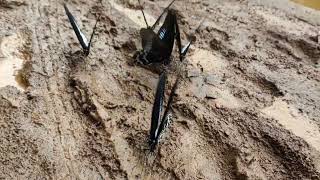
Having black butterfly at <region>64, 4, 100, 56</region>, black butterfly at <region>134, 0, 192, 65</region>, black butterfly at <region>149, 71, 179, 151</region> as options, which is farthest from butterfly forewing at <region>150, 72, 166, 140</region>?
black butterfly at <region>64, 4, 100, 56</region>

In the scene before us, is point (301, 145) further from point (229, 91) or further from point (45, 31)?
point (45, 31)

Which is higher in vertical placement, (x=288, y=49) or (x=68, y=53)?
(x=288, y=49)

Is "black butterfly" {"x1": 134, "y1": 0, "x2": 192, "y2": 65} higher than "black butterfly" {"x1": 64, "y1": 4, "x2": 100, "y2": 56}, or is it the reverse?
"black butterfly" {"x1": 134, "y1": 0, "x2": 192, "y2": 65}

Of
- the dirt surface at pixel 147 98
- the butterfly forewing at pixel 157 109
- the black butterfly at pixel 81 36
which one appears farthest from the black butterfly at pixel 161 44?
the butterfly forewing at pixel 157 109

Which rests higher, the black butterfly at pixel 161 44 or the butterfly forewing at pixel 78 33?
the black butterfly at pixel 161 44

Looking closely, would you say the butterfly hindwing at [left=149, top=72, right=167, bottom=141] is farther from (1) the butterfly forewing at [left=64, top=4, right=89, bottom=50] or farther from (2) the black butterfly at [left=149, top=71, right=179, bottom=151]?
(1) the butterfly forewing at [left=64, top=4, right=89, bottom=50]

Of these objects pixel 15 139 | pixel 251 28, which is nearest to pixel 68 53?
pixel 15 139

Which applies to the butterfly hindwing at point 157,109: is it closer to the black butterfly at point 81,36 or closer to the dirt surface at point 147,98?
the dirt surface at point 147,98

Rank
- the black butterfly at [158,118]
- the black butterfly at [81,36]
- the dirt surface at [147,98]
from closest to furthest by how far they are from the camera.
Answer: the dirt surface at [147,98]
the black butterfly at [158,118]
the black butterfly at [81,36]
